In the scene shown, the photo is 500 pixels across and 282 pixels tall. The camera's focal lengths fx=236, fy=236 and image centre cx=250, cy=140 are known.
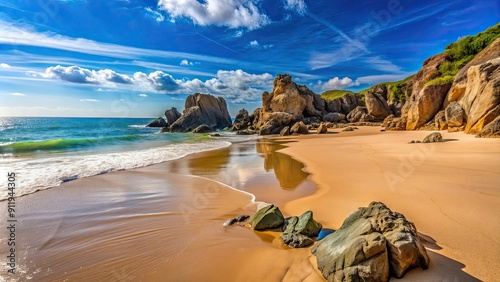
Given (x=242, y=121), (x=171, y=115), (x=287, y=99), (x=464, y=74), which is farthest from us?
(x=171, y=115)

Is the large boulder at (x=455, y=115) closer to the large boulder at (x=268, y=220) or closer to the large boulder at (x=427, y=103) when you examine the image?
the large boulder at (x=427, y=103)

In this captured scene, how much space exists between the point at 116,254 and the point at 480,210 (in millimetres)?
7092

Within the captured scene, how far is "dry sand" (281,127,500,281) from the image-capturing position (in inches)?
128

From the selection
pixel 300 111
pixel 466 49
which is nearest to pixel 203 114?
pixel 300 111

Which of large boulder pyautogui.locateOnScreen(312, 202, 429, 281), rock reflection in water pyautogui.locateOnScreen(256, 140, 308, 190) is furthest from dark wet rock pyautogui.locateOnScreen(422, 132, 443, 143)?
large boulder pyautogui.locateOnScreen(312, 202, 429, 281)

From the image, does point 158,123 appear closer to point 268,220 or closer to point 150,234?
point 150,234

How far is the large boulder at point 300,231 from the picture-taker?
4.23 m

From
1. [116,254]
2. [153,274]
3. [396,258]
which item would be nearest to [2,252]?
[116,254]

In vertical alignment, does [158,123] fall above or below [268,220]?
above

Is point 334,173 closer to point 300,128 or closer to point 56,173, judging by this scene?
point 56,173

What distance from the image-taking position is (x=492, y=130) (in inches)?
460

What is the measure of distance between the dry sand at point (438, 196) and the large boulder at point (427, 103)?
10.0 meters

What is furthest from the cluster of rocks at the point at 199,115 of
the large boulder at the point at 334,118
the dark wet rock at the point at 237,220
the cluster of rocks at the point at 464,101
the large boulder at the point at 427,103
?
the dark wet rock at the point at 237,220

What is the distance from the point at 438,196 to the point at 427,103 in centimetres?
1902
